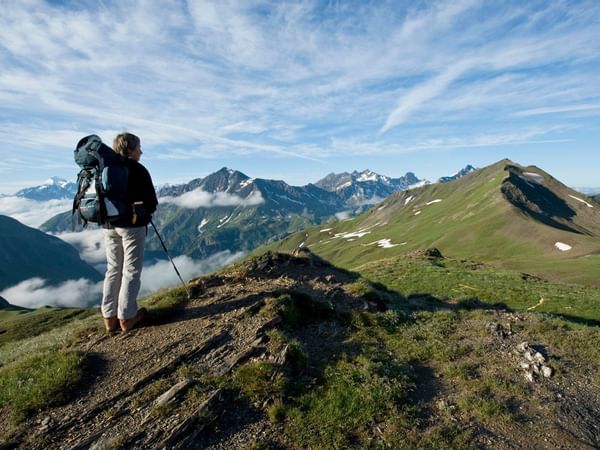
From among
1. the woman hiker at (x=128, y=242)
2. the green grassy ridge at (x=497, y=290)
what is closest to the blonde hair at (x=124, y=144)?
the woman hiker at (x=128, y=242)

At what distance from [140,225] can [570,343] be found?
1484 centimetres

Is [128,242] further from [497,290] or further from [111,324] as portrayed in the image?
[497,290]

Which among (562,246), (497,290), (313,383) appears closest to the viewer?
(313,383)

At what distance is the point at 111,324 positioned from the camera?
1178 centimetres

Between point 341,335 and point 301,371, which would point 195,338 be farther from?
point 341,335

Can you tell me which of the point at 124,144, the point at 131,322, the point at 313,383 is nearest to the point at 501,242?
the point at 313,383

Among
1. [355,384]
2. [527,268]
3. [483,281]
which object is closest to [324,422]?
[355,384]

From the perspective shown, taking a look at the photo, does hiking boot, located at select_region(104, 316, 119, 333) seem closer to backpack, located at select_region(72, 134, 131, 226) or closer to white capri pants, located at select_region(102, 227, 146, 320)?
white capri pants, located at select_region(102, 227, 146, 320)

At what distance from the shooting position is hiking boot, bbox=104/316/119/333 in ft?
38.3

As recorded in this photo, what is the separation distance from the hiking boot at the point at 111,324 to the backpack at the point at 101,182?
319cm

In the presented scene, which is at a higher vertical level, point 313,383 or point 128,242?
point 128,242

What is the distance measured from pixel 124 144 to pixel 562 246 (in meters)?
111

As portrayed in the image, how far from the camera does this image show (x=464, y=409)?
8930mm

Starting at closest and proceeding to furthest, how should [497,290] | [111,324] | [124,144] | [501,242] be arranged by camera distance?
[124,144]
[111,324]
[497,290]
[501,242]
